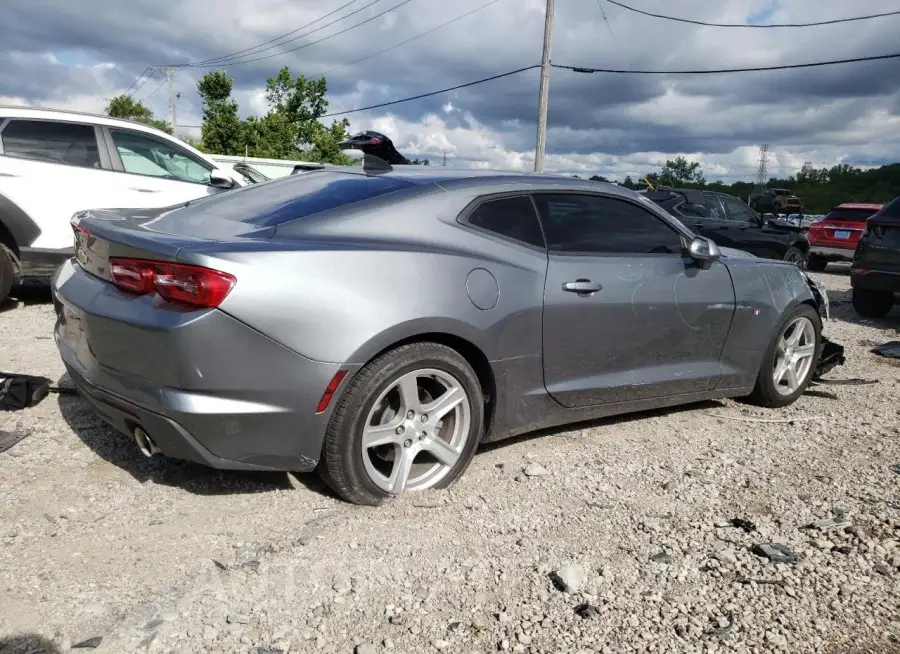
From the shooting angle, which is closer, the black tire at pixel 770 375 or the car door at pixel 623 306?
the car door at pixel 623 306

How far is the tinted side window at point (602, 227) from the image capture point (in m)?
3.69

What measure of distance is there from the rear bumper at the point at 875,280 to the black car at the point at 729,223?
2960mm

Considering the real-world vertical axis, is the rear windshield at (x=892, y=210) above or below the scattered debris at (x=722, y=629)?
above

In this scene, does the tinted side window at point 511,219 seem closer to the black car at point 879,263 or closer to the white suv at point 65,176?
the white suv at point 65,176

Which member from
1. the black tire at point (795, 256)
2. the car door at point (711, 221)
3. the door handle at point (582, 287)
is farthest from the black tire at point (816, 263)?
the door handle at point (582, 287)

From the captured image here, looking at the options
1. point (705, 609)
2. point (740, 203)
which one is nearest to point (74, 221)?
point (705, 609)

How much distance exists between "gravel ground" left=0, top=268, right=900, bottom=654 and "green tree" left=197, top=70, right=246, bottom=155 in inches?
1332

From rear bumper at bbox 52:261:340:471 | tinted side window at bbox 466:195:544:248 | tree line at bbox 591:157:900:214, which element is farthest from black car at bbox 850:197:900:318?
tree line at bbox 591:157:900:214

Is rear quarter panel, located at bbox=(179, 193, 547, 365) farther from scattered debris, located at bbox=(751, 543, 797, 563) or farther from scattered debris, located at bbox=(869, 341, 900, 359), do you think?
scattered debris, located at bbox=(869, 341, 900, 359)

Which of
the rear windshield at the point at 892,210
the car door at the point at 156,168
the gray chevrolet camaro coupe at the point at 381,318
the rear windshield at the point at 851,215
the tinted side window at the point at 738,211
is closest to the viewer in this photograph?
the gray chevrolet camaro coupe at the point at 381,318

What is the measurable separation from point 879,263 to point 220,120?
109 feet

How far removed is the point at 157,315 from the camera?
272 centimetres

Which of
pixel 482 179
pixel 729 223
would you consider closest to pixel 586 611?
pixel 482 179

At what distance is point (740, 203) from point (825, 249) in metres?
3.28
